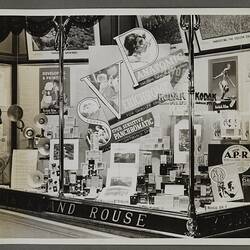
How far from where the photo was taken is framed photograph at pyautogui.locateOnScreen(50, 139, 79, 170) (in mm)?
1665

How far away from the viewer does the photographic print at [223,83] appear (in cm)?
163

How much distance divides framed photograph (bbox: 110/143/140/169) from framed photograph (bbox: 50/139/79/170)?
12 cm

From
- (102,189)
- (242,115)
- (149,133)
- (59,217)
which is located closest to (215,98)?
(242,115)

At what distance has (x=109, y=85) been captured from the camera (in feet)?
5.48

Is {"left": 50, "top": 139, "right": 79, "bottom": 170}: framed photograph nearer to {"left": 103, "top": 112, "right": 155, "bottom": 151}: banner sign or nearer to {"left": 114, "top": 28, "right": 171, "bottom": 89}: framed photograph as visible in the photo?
{"left": 103, "top": 112, "right": 155, "bottom": 151}: banner sign

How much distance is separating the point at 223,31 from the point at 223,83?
0.17 meters

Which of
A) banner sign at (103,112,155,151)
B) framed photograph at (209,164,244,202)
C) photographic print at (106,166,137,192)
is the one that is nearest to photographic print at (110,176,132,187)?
photographic print at (106,166,137,192)

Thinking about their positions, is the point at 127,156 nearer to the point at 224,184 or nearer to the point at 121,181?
the point at 121,181

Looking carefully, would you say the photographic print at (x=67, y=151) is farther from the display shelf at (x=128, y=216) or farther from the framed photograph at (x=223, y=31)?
the framed photograph at (x=223, y=31)

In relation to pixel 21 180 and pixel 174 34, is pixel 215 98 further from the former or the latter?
pixel 21 180

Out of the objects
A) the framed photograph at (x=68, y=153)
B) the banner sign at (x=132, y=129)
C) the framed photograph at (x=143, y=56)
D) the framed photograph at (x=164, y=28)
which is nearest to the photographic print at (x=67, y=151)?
the framed photograph at (x=68, y=153)

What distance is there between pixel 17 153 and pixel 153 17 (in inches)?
24.6

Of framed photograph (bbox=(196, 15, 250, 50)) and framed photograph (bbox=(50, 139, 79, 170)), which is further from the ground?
framed photograph (bbox=(196, 15, 250, 50))

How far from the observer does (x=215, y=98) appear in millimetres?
1632
